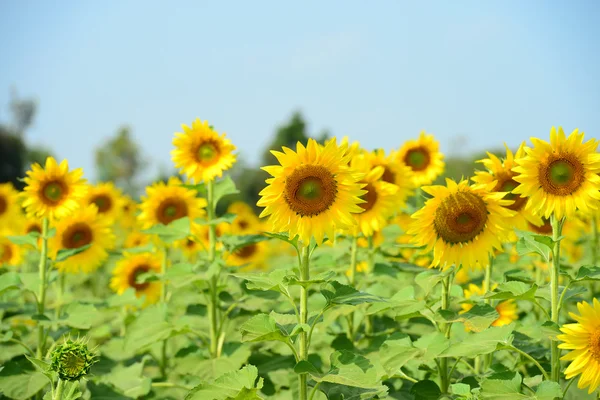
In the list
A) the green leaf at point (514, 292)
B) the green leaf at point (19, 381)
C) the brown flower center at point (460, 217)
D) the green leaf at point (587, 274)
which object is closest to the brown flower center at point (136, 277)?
the green leaf at point (19, 381)

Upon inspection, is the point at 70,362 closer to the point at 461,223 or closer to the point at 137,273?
the point at 461,223

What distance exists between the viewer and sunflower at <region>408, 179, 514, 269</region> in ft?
10.7

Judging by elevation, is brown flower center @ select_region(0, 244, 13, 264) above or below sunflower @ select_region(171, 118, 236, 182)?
below

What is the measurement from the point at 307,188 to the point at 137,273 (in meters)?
3.61

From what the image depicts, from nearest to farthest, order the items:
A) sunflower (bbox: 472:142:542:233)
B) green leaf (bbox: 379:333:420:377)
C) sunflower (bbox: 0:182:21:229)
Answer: green leaf (bbox: 379:333:420:377) → sunflower (bbox: 472:142:542:233) → sunflower (bbox: 0:182:21:229)

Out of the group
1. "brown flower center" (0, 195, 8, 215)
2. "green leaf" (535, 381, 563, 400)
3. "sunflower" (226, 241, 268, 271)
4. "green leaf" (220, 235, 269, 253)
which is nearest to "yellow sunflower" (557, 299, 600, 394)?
"green leaf" (535, 381, 563, 400)

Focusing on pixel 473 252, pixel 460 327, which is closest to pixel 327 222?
pixel 473 252

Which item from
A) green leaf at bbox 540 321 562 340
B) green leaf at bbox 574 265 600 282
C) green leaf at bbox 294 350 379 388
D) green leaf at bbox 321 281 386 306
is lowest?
green leaf at bbox 294 350 379 388

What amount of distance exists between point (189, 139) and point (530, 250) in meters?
2.73

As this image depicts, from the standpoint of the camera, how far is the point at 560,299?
2.98 metres

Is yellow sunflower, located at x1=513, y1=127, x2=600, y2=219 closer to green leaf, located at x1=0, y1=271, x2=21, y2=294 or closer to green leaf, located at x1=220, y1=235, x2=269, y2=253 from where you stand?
green leaf, located at x1=220, y1=235, x2=269, y2=253

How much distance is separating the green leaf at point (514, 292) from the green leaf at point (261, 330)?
3.40ft

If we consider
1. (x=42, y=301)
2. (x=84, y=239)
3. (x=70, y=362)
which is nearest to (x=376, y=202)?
(x=70, y=362)

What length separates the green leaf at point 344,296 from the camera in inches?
111
